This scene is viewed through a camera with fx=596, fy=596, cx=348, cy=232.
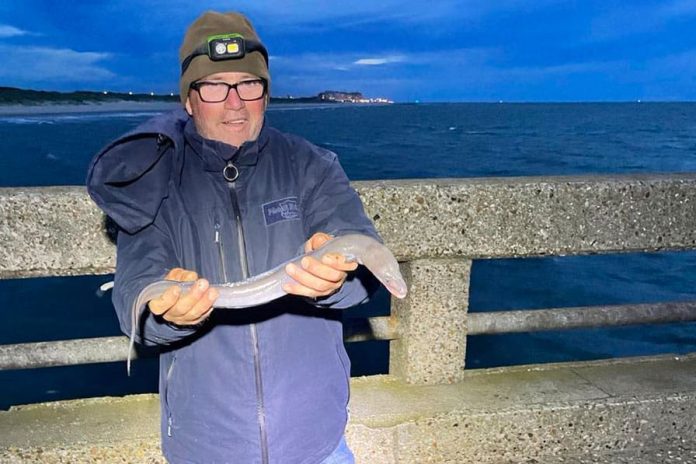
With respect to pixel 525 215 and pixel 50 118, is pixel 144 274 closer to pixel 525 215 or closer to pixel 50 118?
pixel 525 215

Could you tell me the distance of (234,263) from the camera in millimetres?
2295

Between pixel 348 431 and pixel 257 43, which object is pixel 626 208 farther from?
pixel 257 43

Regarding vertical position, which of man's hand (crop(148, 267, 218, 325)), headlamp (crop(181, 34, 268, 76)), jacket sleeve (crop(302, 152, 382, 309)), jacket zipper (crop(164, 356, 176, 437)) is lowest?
jacket zipper (crop(164, 356, 176, 437))

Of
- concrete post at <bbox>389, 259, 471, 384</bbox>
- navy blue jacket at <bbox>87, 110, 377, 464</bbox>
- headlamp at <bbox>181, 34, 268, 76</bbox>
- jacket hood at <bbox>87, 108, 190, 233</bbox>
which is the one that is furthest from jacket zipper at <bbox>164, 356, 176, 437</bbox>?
concrete post at <bbox>389, 259, 471, 384</bbox>

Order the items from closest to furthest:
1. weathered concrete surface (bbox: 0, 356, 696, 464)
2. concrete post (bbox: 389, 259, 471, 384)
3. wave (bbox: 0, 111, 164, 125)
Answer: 1. weathered concrete surface (bbox: 0, 356, 696, 464)
2. concrete post (bbox: 389, 259, 471, 384)
3. wave (bbox: 0, 111, 164, 125)

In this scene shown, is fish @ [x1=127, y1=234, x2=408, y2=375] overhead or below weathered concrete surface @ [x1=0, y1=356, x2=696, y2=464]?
overhead

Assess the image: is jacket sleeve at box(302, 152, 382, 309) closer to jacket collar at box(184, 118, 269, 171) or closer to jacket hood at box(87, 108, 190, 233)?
jacket collar at box(184, 118, 269, 171)

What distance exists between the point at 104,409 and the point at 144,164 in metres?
1.97

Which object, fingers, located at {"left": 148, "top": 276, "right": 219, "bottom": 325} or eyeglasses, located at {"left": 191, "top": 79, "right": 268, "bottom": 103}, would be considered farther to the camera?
eyeglasses, located at {"left": 191, "top": 79, "right": 268, "bottom": 103}

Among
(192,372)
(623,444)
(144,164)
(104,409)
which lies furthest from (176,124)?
(623,444)

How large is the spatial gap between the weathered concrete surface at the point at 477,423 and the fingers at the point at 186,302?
1.60m

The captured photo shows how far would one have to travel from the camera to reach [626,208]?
142 inches

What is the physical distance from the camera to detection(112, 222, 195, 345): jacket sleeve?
2125 millimetres

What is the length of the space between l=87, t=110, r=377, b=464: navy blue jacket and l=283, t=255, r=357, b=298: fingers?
0.13 metres
